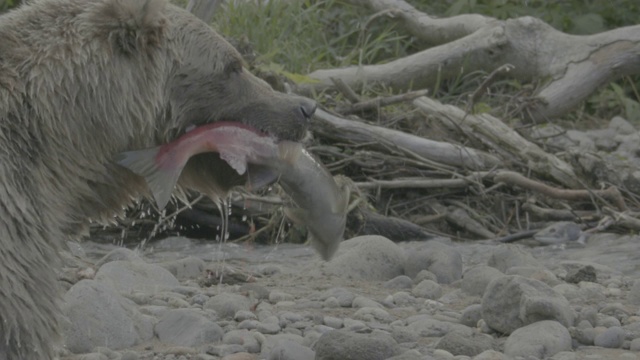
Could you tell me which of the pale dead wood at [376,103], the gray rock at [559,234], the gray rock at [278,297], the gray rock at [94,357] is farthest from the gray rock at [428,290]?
the pale dead wood at [376,103]

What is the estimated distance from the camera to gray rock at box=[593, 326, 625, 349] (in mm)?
4766

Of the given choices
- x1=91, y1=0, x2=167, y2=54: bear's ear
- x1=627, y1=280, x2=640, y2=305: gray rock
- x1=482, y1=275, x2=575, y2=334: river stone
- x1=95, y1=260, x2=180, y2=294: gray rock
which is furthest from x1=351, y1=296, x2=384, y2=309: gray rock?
x1=91, y1=0, x2=167, y2=54: bear's ear

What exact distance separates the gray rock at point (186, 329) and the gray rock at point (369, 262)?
142cm

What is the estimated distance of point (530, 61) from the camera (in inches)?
366

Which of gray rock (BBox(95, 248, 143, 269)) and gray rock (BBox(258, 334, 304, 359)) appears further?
gray rock (BBox(95, 248, 143, 269))

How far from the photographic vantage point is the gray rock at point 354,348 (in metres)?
4.39

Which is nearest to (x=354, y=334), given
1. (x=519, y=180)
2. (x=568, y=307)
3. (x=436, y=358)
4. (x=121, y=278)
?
(x=436, y=358)

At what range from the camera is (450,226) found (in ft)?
27.1

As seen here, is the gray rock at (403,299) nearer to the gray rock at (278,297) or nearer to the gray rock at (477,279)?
the gray rock at (477,279)

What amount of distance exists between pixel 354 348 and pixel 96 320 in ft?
3.43

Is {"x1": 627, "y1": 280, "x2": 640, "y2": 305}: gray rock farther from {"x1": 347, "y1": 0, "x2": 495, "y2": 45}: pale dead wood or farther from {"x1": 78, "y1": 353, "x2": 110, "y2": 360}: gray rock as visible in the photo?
{"x1": 347, "y1": 0, "x2": 495, "y2": 45}: pale dead wood

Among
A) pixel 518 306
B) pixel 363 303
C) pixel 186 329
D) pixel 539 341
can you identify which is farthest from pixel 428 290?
pixel 186 329

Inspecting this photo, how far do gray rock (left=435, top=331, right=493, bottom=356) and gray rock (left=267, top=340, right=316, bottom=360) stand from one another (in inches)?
19.6

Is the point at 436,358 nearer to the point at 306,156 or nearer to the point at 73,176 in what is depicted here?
the point at 306,156
